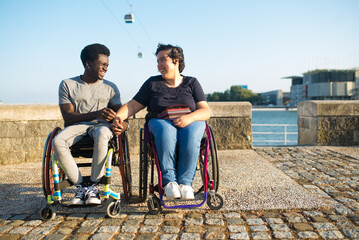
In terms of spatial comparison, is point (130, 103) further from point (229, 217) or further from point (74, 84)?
point (229, 217)

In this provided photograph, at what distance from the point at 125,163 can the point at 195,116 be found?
73 cm

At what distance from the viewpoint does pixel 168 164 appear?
2.48m

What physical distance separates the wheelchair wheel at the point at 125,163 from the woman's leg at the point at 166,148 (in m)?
0.34

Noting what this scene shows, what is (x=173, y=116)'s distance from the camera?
8.88 feet

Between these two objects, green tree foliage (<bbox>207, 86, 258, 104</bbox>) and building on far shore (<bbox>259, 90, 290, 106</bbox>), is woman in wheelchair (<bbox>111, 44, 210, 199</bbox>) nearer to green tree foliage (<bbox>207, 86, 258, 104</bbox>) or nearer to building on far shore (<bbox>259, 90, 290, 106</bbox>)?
green tree foliage (<bbox>207, 86, 258, 104</bbox>)

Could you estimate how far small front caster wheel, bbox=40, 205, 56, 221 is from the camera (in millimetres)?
2463

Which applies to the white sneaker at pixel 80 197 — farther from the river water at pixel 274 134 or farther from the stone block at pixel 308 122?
the stone block at pixel 308 122

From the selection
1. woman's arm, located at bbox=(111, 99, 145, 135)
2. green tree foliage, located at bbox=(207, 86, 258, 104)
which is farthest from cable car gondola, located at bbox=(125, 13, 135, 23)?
green tree foliage, located at bbox=(207, 86, 258, 104)

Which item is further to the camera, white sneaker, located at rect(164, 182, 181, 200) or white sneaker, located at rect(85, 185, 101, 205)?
white sneaker, located at rect(85, 185, 101, 205)

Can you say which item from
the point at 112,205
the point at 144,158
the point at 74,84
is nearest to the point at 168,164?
the point at 144,158

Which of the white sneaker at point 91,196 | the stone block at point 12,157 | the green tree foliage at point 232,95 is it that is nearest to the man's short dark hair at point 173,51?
the white sneaker at point 91,196

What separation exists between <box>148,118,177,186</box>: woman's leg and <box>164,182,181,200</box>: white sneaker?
0.06 metres

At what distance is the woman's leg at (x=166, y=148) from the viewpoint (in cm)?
246

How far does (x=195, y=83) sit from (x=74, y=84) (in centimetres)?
111
